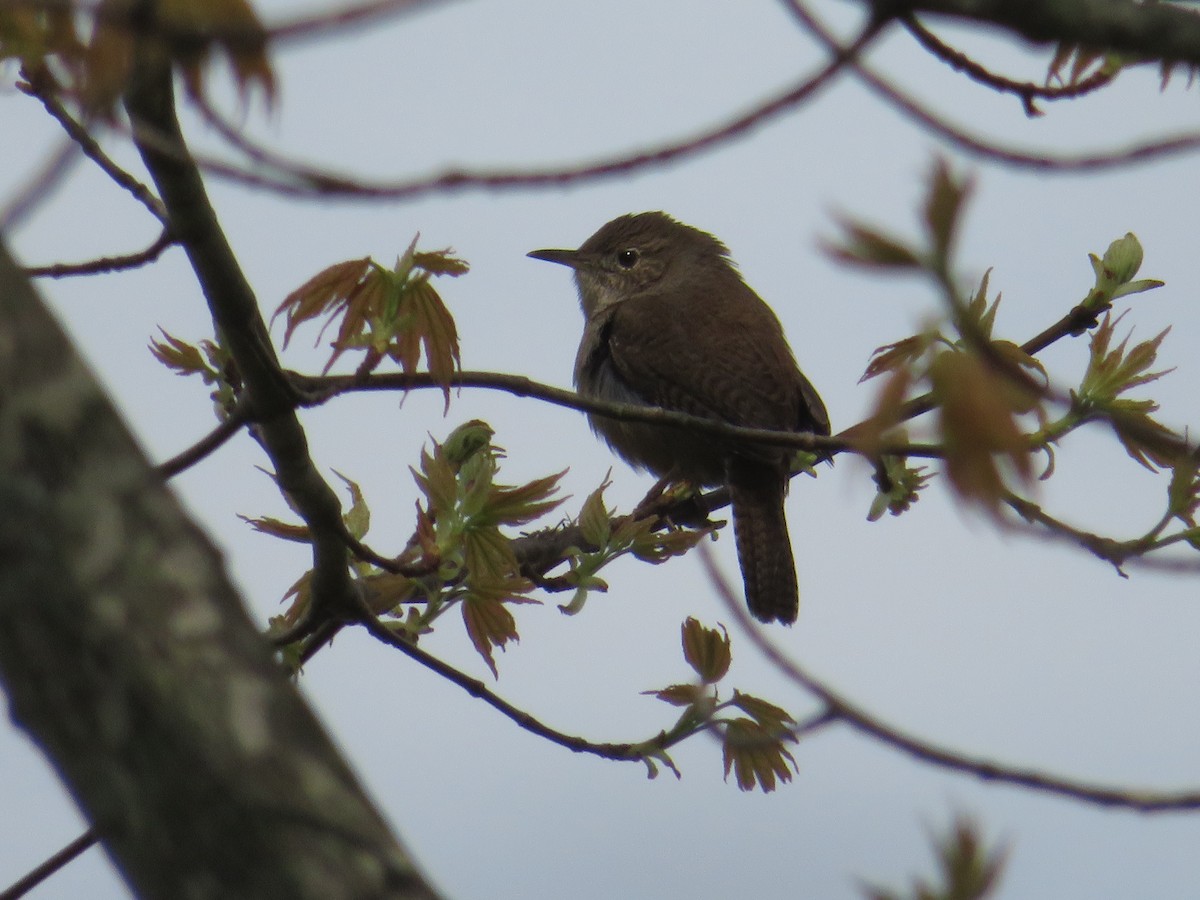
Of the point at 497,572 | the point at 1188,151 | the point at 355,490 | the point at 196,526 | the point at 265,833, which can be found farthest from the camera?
the point at 355,490

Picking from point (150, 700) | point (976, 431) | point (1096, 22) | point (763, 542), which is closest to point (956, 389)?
point (976, 431)

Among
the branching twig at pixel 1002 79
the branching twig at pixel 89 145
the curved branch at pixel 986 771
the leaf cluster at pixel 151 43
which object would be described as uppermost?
the branching twig at pixel 89 145

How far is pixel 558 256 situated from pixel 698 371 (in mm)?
1613

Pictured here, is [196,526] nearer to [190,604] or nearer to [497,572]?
[190,604]

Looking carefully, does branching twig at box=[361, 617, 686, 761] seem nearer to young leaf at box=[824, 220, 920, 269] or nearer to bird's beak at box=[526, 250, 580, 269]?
young leaf at box=[824, 220, 920, 269]

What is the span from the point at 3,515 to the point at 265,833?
34 centimetres

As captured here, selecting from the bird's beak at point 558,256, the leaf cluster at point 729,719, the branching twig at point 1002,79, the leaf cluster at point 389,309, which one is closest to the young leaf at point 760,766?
the leaf cluster at point 729,719

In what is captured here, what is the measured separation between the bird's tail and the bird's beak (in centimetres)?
225

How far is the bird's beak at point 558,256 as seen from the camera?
7926mm

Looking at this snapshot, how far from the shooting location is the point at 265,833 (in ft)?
4.13

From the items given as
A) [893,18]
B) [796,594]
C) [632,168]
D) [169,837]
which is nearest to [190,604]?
[169,837]

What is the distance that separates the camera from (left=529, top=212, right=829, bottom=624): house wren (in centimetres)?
598

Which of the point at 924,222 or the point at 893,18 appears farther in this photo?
the point at 893,18

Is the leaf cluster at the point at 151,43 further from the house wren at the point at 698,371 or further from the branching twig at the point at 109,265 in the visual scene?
the house wren at the point at 698,371
